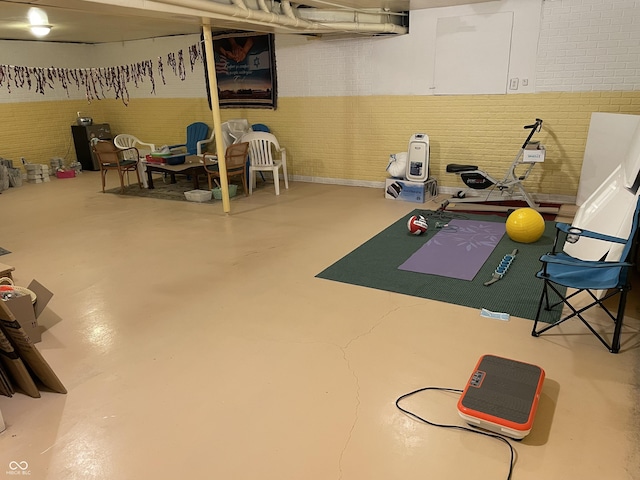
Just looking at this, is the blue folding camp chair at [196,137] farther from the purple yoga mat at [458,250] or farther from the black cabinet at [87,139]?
the purple yoga mat at [458,250]

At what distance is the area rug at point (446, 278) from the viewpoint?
3.62 metres

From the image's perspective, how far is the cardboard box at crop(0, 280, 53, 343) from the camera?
311 centimetres

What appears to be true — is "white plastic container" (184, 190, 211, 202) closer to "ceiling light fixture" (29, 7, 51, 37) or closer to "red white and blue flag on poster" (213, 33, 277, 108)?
"red white and blue flag on poster" (213, 33, 277, 108)

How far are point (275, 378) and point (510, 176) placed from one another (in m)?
4.46

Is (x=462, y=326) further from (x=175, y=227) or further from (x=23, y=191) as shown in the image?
(x=23, y=191)

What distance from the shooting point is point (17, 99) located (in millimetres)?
9086

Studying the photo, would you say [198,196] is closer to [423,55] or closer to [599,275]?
[423,55]

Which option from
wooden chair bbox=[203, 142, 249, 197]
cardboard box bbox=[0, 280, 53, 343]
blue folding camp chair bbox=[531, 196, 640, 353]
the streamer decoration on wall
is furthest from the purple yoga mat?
the streamer decoration on wall

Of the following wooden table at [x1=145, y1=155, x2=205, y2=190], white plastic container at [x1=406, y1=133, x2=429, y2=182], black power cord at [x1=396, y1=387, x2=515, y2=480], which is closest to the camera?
black power cord at [x1=396, y1=387, x2=515, y2=480]

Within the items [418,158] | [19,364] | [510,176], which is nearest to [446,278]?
[510,176]

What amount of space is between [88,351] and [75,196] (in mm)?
5388

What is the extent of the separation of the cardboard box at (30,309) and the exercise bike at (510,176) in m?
4.77

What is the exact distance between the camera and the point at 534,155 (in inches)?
217

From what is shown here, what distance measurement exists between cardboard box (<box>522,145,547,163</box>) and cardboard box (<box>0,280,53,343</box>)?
523 cm
